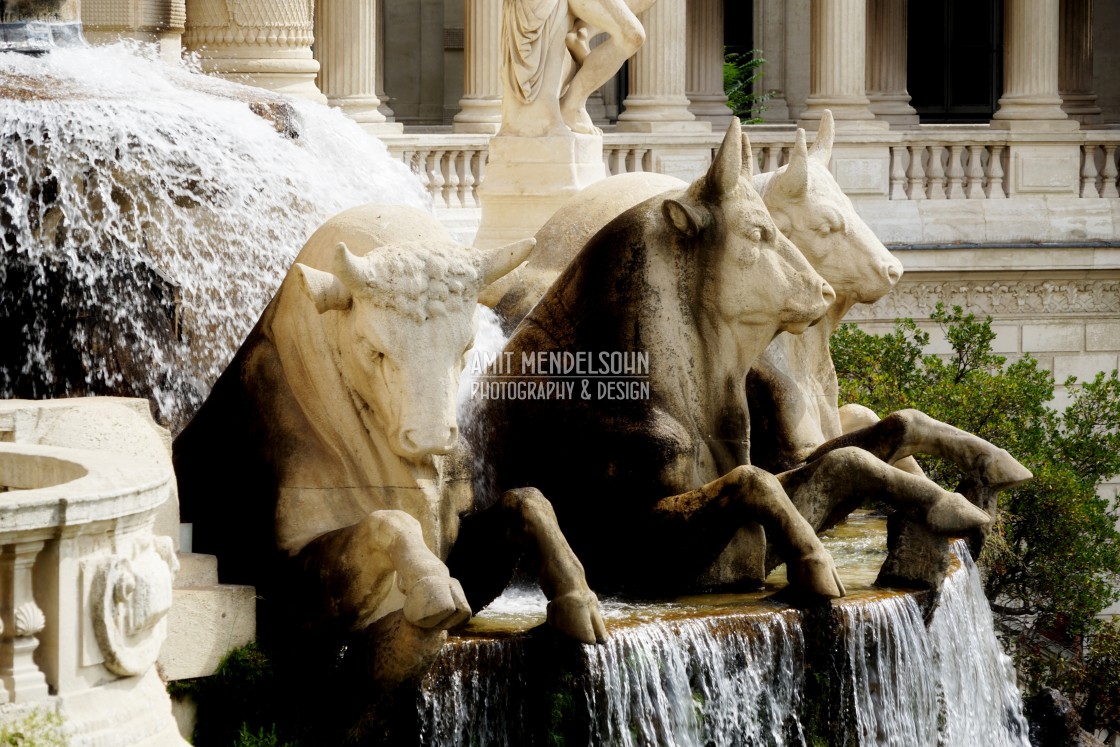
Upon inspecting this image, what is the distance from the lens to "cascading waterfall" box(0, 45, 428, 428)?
9.54 meters

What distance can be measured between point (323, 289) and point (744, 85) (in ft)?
89.1

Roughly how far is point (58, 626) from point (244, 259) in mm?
4178

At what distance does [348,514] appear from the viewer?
27.1 ft

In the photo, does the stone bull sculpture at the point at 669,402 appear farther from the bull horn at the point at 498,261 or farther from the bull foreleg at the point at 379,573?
the bull foreleg at the point at 379,573

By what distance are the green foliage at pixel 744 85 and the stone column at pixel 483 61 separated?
622cm

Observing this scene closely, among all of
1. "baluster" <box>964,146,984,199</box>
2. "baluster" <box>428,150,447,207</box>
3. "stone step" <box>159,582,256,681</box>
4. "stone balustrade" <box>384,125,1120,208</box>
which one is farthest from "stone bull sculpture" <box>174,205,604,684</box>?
"baluster" <box>964,146,984,199</box>

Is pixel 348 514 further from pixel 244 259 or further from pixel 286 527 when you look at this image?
pixel 244 259

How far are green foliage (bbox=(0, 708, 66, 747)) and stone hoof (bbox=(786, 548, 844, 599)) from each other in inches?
121

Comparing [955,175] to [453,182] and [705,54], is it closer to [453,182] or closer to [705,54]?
[453,182]

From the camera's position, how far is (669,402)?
9.20 m

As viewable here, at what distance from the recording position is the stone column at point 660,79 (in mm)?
27984

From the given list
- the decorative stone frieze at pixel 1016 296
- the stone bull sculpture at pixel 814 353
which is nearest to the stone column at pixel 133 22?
the stone bull sculpture at pixel 814 353

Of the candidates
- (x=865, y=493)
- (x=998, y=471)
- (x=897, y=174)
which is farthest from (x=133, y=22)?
(x=897, y=174)

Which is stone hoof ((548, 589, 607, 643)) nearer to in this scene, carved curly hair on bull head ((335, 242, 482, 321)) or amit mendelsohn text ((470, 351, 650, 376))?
carved curly hair on bull head ((335, 242, 482, 321))
